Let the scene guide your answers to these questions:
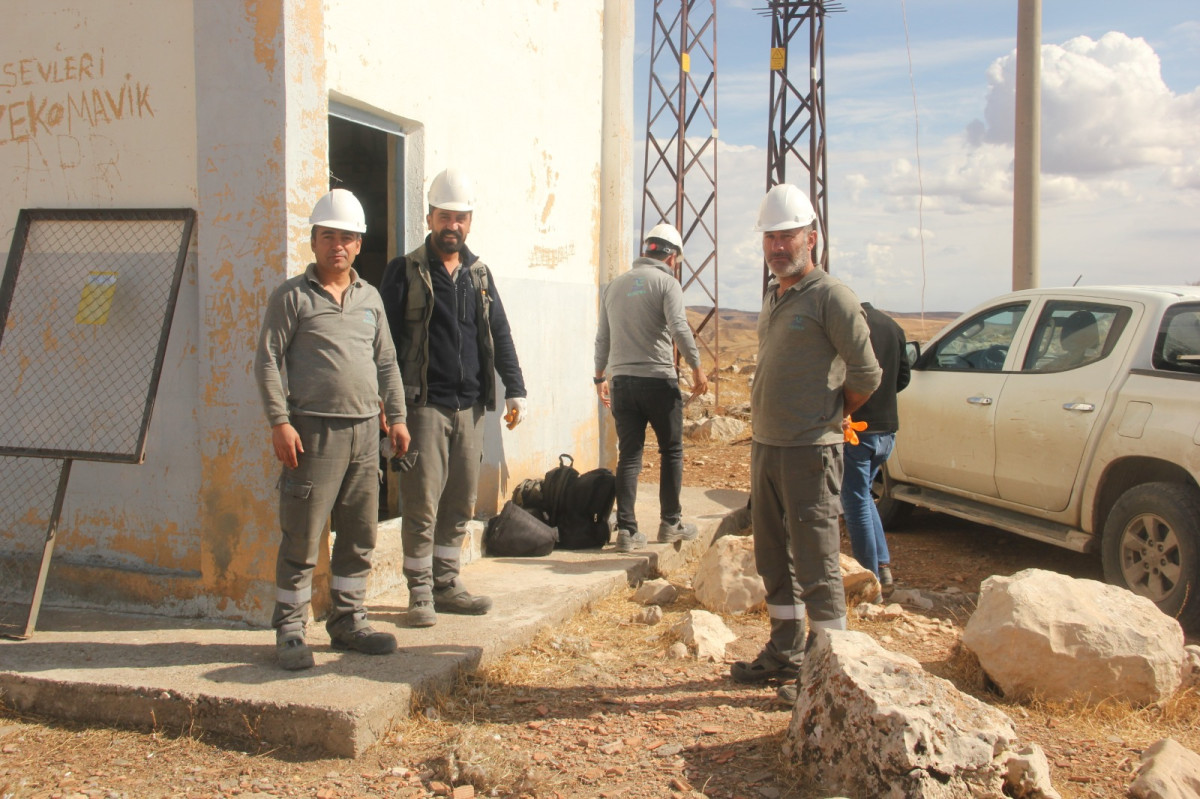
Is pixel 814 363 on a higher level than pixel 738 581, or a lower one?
higher

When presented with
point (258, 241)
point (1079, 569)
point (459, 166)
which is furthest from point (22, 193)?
point (1079, 569)

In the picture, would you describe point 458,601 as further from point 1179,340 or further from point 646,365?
point 1179,340

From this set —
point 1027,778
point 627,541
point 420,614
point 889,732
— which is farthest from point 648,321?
point 1027,778

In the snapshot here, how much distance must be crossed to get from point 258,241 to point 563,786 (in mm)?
2617

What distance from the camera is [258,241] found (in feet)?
14.3

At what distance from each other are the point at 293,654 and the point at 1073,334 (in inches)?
188

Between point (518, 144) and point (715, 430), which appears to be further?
point (715, 430)

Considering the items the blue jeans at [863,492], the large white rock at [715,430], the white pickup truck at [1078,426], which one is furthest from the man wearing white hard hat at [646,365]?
the large white rock at [715,430]

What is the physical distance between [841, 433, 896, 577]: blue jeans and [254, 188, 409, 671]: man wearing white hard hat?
109 inches

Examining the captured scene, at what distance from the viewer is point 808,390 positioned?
4.02m

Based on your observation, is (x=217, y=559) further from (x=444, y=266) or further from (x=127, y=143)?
(x=127, y=143)

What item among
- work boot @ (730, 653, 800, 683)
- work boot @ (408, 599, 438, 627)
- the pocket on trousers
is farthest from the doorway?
work boot @ (730, 653, 800, 683)

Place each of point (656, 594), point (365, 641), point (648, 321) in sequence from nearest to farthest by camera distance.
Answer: point (365, 641) → point (656, 594) → point (648, 321)

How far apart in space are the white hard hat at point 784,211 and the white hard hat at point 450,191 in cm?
136
